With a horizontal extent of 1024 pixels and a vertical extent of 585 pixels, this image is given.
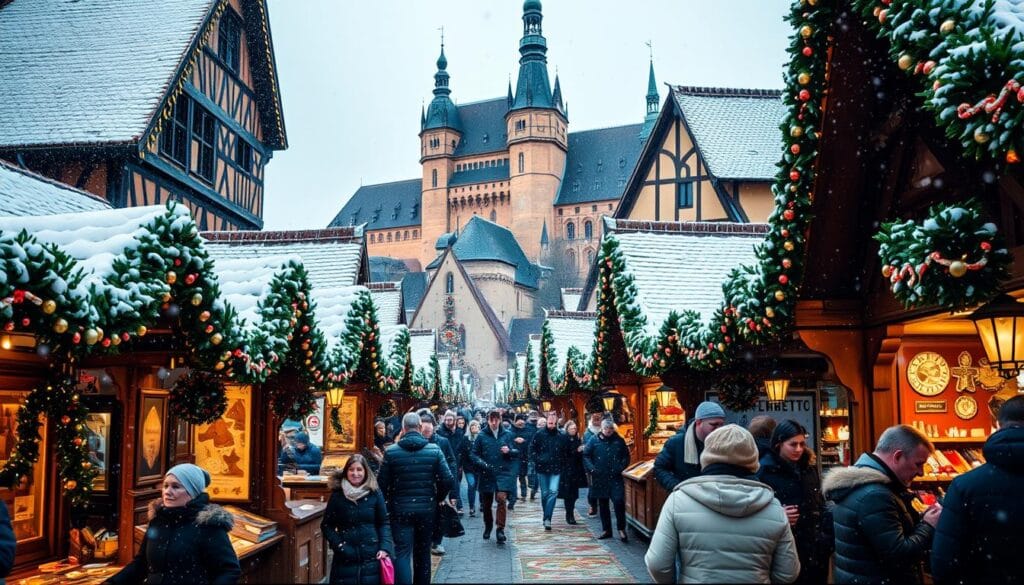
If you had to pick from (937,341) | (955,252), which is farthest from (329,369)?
(955,252)

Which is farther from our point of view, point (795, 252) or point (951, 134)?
point (795, 252)

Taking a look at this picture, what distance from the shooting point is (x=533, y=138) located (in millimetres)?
92500

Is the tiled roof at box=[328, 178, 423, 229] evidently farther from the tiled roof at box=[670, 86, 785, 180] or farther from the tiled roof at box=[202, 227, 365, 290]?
the tiled roof at box=[202, 227, 365, 290]

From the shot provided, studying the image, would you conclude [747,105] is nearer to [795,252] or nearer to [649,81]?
[795,252]

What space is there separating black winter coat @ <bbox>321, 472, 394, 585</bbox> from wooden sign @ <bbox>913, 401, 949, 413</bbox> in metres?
4.26

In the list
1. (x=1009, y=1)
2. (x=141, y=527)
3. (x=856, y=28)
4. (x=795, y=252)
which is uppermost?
(x=856, y=28)

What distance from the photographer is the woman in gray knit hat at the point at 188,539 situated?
4219 mm

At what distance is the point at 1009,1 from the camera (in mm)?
3701

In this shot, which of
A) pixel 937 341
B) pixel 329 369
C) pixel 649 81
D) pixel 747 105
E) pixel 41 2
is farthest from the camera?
pixel 649 81

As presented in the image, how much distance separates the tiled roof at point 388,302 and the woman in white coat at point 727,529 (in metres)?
18.0

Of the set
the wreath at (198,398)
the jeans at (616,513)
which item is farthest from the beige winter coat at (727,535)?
the jeans at (616,513)

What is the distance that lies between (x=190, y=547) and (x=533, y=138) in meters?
90.0

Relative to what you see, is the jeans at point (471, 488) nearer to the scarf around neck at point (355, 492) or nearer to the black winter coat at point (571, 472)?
the black winter coat at point (571, 472)

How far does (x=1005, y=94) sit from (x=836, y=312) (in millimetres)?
3521
